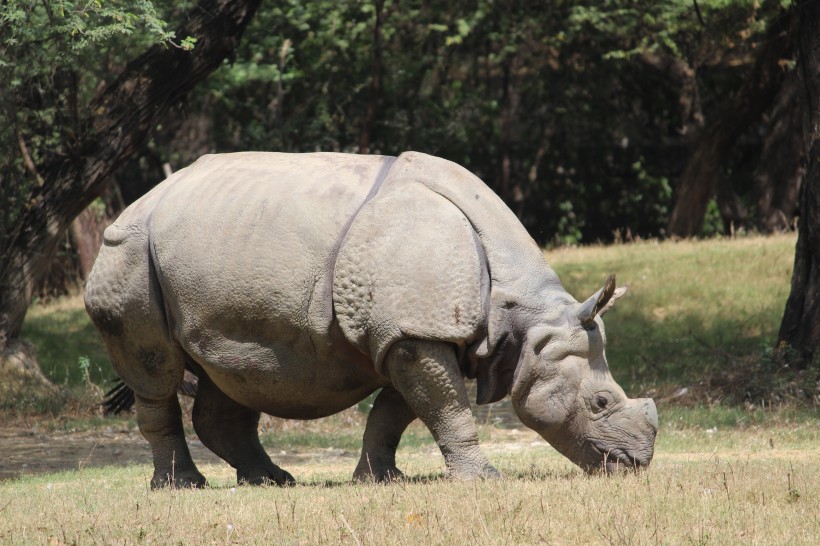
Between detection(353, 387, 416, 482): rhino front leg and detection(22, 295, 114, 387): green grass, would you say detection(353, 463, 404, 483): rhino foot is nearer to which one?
detection(353, 387, 416, 482): rhino front leg

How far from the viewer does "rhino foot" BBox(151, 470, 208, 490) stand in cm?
821

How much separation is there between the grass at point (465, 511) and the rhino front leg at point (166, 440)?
0.36 meters

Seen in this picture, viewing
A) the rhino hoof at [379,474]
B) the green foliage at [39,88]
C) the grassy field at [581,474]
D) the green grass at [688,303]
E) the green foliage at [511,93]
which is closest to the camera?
the grassy field at [581,474]

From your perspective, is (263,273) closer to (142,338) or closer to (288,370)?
(288,370)

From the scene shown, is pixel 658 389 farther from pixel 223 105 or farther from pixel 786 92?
pixel 223 105

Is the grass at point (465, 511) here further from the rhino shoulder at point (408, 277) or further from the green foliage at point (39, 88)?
the green foliage at point (39, 88)

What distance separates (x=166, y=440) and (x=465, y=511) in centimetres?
278

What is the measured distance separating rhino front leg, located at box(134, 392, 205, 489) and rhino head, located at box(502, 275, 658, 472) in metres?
2.35

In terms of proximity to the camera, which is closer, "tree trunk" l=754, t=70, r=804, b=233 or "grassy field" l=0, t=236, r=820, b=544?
"grassy field" l=0, t=236, r=820, b=544

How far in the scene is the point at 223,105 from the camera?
79.4 feet

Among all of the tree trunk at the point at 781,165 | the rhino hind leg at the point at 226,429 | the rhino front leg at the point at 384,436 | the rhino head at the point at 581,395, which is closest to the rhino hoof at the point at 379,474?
the rhino front leg at the point at 384,436

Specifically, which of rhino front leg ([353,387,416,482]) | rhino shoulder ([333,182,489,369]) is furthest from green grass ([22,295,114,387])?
rhino shoulder ([333,182,489,369])

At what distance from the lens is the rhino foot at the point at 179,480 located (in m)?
8.21

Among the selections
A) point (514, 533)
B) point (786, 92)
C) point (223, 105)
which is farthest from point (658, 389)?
point (223, 105)
